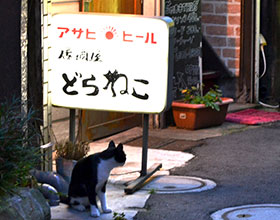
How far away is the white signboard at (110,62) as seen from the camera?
856cm

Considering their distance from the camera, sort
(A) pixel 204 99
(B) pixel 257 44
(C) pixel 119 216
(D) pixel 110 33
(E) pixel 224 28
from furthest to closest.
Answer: (E) pixel 224 28, (B) pixel 257 44, (A) pixel 204 99, (D) pixel 110 33, (C) pixel 119 216

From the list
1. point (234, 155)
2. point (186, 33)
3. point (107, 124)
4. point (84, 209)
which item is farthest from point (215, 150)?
point (84, 209)

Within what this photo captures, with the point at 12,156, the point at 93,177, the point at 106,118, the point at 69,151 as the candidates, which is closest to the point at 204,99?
the point at 106,118

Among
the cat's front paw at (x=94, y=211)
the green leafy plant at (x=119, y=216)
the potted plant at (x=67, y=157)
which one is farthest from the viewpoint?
the potted plant at (x=67, y=157)

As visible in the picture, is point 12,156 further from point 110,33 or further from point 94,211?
point 110,33

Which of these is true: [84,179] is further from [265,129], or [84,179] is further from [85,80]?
[265,129]

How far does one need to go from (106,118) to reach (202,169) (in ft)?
7.36

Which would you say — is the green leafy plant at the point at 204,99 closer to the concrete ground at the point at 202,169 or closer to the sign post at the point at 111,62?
the concrete ground at the point at 202,169

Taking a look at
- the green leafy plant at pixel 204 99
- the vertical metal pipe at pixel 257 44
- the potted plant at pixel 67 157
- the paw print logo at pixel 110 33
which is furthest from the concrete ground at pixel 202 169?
the vertical metal pipe at pixel 257 44

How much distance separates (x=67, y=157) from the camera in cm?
833

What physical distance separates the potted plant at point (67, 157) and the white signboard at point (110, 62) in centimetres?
52

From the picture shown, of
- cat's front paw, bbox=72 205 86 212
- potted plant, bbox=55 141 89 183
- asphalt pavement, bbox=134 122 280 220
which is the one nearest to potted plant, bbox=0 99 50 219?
cat's front paw, bbox=72 205 86 212

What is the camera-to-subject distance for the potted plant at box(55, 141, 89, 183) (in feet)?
27.1

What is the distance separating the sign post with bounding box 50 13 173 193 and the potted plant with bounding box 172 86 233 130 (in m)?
3.15
